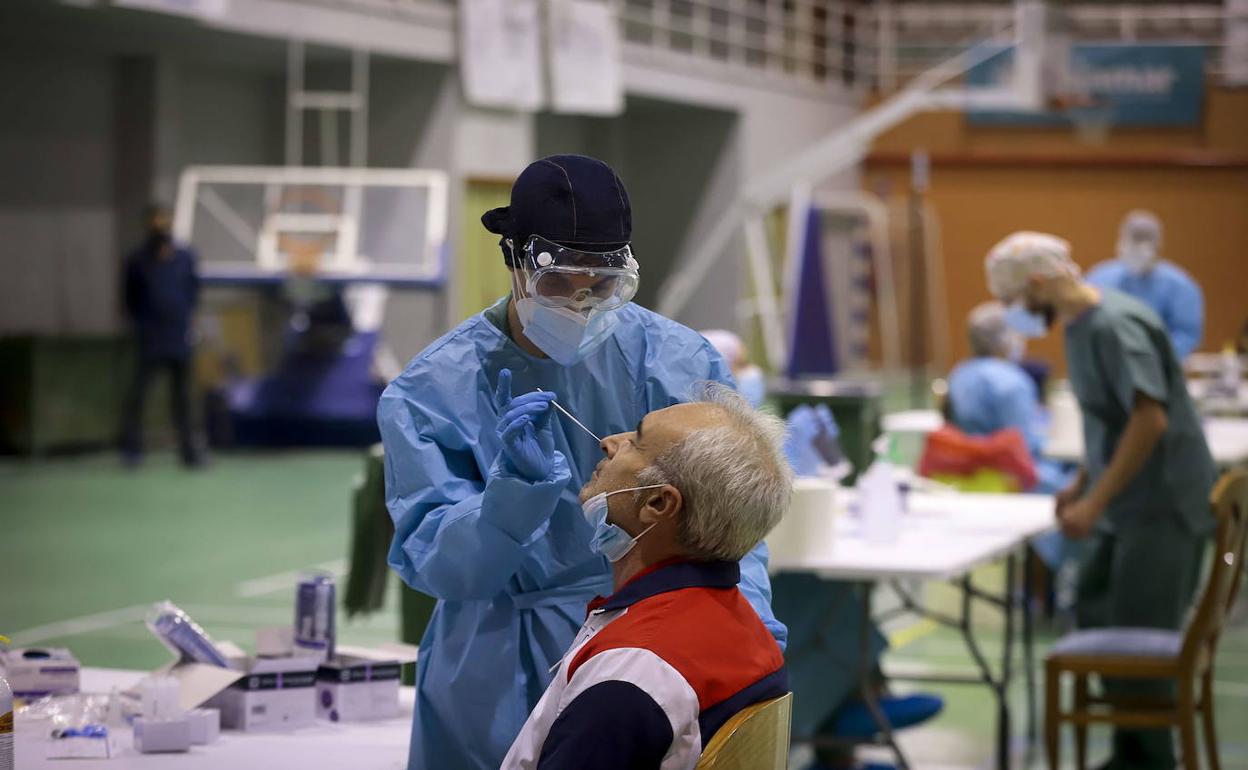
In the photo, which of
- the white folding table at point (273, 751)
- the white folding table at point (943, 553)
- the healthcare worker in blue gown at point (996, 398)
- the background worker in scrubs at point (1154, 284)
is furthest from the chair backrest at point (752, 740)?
the background worker in scrubs at point (1154, 284)

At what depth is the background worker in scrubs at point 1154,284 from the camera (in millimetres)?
8531

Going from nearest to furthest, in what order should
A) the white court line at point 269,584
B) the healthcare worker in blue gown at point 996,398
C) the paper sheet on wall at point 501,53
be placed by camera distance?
the healthcare worker in blue gown at point 996,398
the white court line at point 269,584
the paper sheet on wall at point 501,53

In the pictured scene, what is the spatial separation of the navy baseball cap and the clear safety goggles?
12 millimetres

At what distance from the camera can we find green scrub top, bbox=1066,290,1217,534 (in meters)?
4.41

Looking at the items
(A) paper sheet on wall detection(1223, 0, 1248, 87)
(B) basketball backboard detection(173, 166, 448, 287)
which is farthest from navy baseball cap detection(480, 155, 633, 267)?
(A) paper sheet on wall detection(1223, 0, 1248, 87)

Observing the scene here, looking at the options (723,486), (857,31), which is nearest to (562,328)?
(723,486)

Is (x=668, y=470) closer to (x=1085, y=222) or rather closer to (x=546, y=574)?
(x=546, y=574)

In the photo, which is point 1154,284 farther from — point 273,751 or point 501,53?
point 501,53

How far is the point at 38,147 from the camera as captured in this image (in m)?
13.1

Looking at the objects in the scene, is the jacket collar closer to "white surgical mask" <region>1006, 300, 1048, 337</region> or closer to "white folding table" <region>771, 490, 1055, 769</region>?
"white folding table" <region>771, 490, 1055, 769</region>

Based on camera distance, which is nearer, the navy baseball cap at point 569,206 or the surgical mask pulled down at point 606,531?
the surgical mask pulled down at point 606,531

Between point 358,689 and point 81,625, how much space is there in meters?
4.29

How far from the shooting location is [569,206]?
7.45 ft

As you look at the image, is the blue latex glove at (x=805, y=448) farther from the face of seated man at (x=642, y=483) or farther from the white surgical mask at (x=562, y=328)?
the face of seated man at (x=642, y=483)
